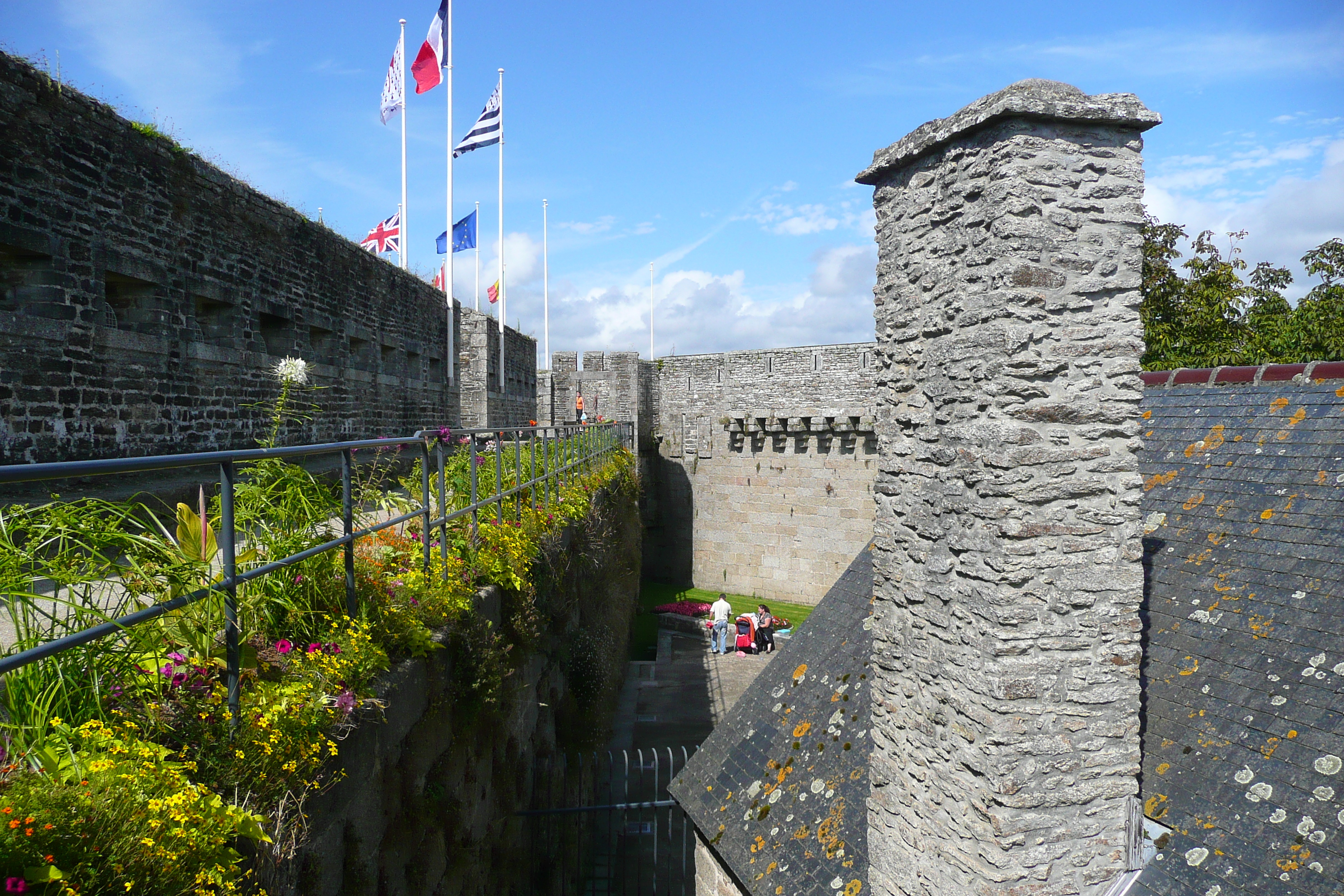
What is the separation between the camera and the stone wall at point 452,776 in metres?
3.02

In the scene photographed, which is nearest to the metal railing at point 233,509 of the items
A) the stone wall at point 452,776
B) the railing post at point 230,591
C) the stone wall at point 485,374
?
the railing post at point 230,591

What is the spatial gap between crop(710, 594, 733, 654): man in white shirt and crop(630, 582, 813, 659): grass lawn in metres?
1.17

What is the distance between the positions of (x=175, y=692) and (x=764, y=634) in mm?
13592

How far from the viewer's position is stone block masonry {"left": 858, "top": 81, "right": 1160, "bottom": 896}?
322cm

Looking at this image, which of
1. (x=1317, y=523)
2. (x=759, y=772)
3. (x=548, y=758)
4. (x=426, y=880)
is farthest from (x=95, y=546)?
(x=548, y=758)

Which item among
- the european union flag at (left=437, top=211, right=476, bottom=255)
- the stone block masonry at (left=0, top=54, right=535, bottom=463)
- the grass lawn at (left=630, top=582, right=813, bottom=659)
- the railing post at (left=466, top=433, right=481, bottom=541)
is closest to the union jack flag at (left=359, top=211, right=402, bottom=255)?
the european union flag at (left=437, top=211, right=476, bottom=255)

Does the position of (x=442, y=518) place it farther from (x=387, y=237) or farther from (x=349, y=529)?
(x=387, y=237)

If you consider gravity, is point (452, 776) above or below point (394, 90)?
below

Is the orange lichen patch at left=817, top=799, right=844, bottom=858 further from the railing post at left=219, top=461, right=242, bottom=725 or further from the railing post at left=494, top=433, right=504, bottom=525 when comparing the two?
the railing post at left=219, top=461, right=242, bottom=725

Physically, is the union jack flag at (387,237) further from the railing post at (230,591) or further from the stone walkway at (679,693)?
the railing post at (230,591)

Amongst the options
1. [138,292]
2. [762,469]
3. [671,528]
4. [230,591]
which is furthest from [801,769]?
[671,528]

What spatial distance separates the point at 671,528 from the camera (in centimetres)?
2145

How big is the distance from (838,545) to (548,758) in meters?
12.5

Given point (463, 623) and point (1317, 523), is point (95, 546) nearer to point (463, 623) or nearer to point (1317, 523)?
point (463, 623)
